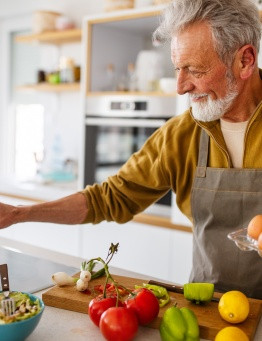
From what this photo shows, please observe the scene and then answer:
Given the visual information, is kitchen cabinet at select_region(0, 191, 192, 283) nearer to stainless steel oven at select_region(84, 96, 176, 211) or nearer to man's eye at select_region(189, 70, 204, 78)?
stainless steel oven at select_region(84, 96, 176, 211)

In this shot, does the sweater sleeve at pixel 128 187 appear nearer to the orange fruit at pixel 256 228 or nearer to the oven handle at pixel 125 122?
the orange fruit at pixel 256 228

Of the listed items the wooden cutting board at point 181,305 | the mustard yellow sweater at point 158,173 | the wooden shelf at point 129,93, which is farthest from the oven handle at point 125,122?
the wooden cutting board at point 181,305

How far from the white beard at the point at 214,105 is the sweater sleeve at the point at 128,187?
23 cm

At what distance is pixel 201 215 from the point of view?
1.51 m

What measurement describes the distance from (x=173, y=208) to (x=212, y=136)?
1153 millimetres

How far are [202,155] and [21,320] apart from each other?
78 cm

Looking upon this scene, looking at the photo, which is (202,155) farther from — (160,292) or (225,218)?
(160,292)

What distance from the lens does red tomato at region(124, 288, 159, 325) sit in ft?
3.39

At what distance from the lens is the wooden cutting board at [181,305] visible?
1057 millimetres

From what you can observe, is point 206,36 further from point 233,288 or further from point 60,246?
point 60,246

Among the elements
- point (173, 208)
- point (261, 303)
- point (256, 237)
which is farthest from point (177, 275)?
point (256, 237)

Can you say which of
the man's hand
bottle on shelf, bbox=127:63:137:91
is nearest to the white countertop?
bottle on shelf, bbox=127:63:137:91

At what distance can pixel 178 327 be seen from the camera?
38.3 inches

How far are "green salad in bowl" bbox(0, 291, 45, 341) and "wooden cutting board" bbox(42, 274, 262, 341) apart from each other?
0.15 m
